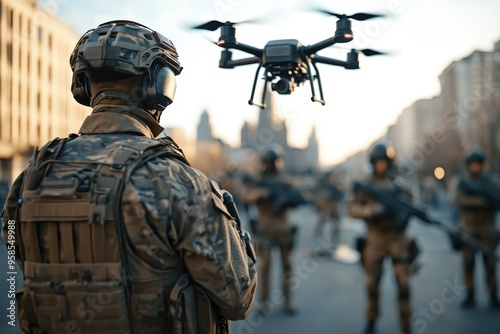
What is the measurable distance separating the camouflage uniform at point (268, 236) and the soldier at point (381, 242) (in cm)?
132

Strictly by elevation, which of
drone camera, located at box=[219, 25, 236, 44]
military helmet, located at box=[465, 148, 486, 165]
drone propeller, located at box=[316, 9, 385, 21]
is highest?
drone propeller, located at box=[316, 9, 385, 21]

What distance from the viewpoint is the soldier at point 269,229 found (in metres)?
6.26

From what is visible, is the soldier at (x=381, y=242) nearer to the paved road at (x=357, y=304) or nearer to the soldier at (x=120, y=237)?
the paved road at (x=357, y=304)

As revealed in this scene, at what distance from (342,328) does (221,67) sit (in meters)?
4.44

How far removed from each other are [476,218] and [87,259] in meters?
6.38

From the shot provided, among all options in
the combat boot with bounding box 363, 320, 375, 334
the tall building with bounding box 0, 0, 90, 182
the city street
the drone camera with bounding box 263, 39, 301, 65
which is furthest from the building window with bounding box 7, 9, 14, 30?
the drone camera with bounding box 263, 39, 301, 65

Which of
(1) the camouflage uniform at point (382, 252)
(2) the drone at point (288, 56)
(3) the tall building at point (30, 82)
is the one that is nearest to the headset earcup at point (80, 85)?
(2) the drone at point (288, 56)

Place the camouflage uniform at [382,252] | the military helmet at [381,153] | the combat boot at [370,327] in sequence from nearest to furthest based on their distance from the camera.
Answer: the camouflage uniform at [382,252]
the combat boot at [370,327]
the military helmet at [381,153]

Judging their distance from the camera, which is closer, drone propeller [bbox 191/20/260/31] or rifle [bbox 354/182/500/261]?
drone propeller [bbox 191/20/260/31]

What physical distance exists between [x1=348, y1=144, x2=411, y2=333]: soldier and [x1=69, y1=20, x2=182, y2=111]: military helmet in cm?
396

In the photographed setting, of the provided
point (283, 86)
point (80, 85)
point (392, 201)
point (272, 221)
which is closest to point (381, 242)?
point (392, 201)

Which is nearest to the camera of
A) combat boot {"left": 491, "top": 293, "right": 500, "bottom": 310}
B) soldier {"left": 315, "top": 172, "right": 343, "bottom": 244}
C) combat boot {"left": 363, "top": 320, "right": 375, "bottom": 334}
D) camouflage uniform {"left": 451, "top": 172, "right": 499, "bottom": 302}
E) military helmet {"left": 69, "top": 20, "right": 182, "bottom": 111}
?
military helmet {"left": 69, "top": 20, "right": 182, "bottom": 111}

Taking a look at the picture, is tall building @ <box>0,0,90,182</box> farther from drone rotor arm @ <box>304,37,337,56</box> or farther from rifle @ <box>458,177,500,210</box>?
drone rotor arm @ <box>304,37,337,56</box>

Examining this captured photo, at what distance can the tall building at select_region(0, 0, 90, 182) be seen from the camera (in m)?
17.5
